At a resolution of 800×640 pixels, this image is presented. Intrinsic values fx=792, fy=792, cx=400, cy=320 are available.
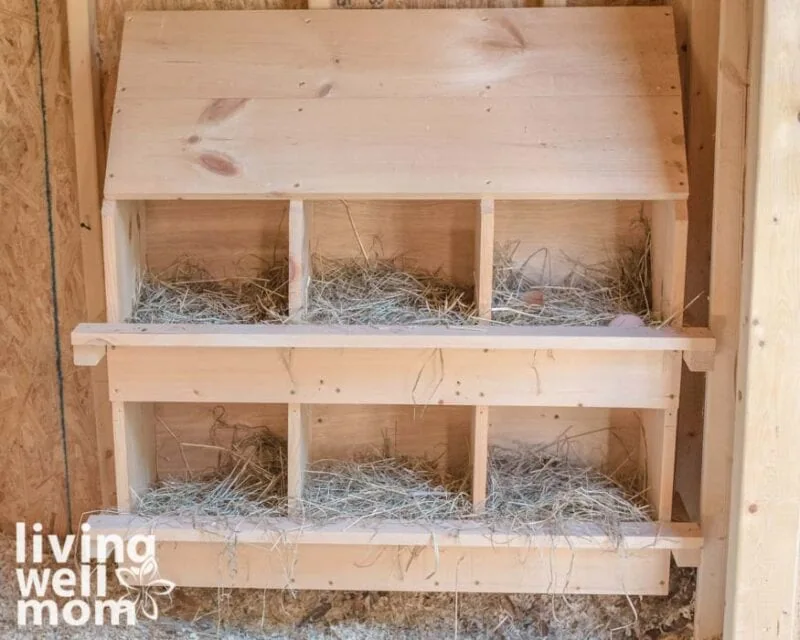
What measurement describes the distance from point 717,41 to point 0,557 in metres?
2.72

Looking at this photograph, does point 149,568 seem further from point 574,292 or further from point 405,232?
point 574,292

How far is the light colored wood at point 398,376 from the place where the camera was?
2107 mm

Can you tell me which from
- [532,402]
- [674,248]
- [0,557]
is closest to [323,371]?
[532,402]

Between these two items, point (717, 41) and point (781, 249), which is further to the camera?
point (717, 41)

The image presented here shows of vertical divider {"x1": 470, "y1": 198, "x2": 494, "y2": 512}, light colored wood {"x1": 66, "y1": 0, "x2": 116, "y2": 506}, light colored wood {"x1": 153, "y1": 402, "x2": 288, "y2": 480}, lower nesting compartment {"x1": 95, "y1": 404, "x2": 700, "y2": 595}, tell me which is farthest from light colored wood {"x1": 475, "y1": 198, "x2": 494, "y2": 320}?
light colored wood {"x1": 66, "y1": 0, "x2": 116, "y2": 506}

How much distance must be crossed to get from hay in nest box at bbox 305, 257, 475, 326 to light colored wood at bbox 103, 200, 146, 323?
0.52 metres

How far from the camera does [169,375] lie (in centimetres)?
215

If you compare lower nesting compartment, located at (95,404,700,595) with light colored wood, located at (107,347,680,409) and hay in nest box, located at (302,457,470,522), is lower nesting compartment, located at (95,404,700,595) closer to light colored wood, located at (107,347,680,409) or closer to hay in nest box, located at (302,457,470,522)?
hay in nest box, located at (302,457,470,522)

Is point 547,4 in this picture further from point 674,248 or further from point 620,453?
point 620,453

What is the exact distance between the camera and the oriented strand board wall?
246 cm

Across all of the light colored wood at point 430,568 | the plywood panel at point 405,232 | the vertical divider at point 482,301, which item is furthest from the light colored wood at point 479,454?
the plywood panel at point 405,232

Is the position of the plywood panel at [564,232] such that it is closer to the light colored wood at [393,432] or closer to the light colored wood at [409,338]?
the light colored wood at [409,338]

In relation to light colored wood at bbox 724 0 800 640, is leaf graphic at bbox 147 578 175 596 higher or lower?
lower

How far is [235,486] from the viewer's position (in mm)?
2393
